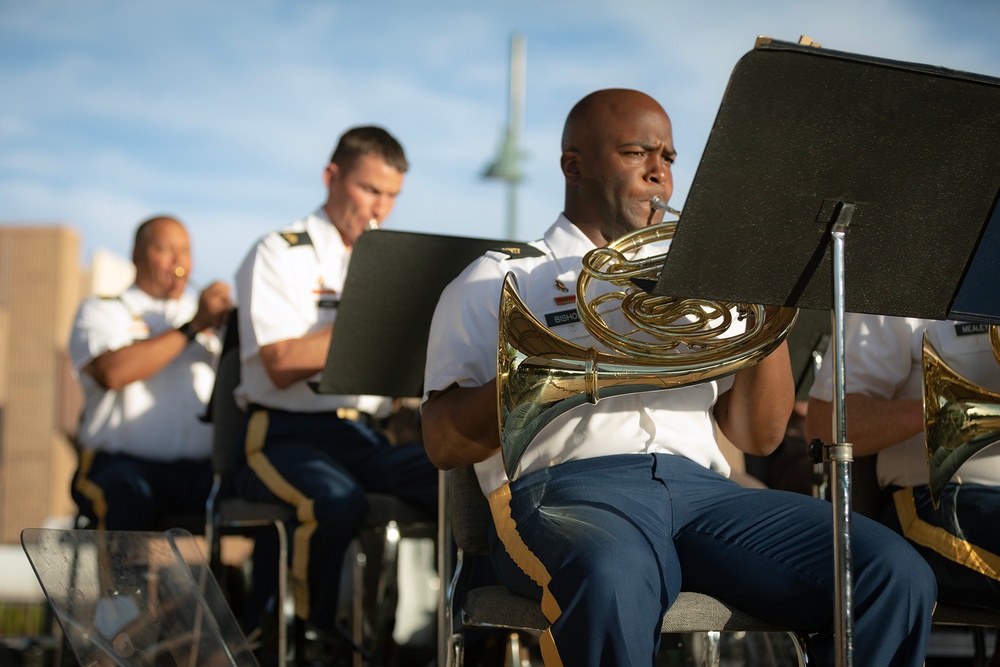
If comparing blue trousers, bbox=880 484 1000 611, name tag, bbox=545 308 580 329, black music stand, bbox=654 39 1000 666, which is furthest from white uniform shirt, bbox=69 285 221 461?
black music stand, bbox=654 39 1000 666

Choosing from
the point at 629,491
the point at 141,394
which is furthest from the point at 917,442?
the point at 141,394

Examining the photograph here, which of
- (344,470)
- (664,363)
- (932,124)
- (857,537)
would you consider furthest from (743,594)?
(344,470)

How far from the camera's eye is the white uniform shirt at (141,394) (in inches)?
→ 164

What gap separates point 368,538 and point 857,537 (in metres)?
2.71

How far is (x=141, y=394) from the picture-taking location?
4227mm

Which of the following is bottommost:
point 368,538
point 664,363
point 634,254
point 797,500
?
point 368,538

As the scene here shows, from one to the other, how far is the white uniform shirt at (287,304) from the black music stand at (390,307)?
706mm

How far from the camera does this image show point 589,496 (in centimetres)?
212

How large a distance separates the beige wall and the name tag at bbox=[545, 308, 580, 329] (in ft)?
28.5

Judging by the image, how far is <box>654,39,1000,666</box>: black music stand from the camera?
161 cm

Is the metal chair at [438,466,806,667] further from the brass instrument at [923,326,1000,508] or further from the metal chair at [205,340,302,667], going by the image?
the metal chair at [205,340,302,667]

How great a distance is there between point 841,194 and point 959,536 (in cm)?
110

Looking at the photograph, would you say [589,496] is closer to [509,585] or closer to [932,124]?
[509,585]

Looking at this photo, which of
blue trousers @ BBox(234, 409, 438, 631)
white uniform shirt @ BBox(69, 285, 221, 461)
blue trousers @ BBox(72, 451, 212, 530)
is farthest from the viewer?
white uniform shirt @ BBox(69, 285, 221, 461)
